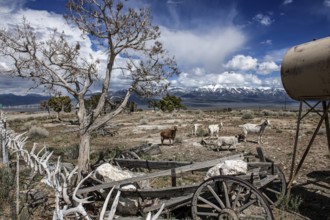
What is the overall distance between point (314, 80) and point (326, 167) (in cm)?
592

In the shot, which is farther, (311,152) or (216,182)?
(311,152)

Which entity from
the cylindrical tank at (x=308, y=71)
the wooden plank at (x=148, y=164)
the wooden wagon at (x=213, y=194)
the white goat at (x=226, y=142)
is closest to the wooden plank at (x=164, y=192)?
the wooden wagon at (x=213, y=194)

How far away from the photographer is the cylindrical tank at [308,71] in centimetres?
694

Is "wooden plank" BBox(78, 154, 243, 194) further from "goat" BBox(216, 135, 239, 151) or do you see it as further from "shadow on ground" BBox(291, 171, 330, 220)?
"goat" BBox(216, 135, 239, 151)

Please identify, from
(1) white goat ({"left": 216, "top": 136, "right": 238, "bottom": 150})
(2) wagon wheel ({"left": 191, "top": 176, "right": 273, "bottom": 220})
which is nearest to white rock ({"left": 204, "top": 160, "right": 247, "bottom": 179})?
(2) wagon wheel ({"left": 191, "top": 176, "right": 273, "bottom": 220})

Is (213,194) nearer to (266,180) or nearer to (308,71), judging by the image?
(266,180)

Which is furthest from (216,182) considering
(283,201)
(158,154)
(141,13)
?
(158,154)

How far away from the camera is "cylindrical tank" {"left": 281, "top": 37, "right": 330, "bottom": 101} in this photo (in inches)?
273

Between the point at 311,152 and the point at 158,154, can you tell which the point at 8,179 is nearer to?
the point at 158,154

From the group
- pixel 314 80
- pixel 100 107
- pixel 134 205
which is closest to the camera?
pixel 134 205

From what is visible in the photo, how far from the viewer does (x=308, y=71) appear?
7.29 meters

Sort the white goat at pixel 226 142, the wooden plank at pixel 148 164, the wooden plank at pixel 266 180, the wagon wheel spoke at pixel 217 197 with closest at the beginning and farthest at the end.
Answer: the wagon wheel spoke at pixel 217 197
the wooden plank at pixel 266 180
the wooden plank at pixel 148 164
the white goat at pixel 226 142

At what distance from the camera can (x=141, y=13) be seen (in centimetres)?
1131

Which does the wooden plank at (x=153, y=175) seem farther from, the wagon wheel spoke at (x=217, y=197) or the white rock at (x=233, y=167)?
the wagon wheel spoke at (x=217, y=197)
